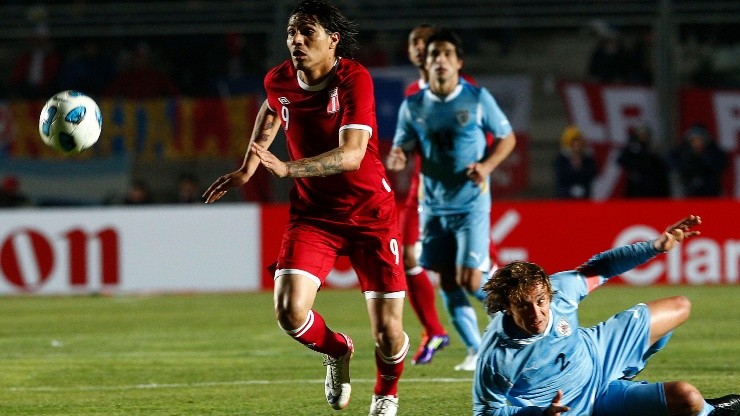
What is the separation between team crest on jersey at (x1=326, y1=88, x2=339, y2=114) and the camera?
6.86 metres

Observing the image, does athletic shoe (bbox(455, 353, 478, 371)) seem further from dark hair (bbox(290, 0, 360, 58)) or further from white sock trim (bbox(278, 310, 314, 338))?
dark hair (bbox(290, 0, 360, 58))

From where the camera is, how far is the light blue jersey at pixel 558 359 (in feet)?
18.4

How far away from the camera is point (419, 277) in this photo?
960 centimetres

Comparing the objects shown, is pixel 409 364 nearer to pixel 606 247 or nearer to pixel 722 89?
pixel 606 247

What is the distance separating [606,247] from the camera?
51.4ft

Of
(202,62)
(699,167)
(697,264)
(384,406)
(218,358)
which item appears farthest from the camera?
(202,62)

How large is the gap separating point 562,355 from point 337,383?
1842mm

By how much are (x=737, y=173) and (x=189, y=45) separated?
8.15 meters

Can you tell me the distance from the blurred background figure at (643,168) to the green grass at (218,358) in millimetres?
2216

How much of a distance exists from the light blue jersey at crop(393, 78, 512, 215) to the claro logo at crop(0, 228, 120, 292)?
7.39m

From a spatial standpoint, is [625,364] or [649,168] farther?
A: [649,168]

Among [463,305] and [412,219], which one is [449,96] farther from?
[463,305]

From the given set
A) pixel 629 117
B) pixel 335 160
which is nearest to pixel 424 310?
pixel 335 160

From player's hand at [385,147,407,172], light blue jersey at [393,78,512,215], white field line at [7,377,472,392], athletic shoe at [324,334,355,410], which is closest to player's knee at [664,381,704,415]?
athletic shoe at [324,334,355,410]
